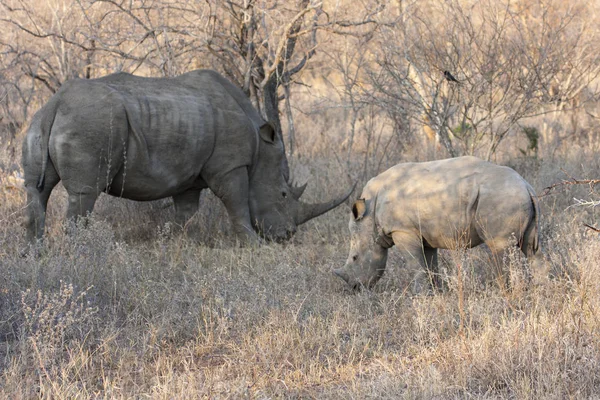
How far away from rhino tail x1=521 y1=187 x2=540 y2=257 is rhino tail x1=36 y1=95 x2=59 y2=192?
13.1 feet

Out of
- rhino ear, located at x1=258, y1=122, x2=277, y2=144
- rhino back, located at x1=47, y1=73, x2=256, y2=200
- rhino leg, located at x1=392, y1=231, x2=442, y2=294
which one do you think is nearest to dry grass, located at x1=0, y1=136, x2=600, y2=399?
rhino leg, located at x1=392, y1=231, x2=442, y2=294

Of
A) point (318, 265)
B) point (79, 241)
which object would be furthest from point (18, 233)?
point (318, 265)

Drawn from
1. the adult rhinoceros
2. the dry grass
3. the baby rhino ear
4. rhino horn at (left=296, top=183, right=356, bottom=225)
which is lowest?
the dry grass

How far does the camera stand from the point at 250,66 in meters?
8.31

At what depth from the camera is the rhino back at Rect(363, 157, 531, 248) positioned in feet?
16.7

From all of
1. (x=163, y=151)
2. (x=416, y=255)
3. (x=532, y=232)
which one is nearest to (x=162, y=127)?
(x=163, y=151)

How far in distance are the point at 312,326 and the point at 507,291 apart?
4.60 ft

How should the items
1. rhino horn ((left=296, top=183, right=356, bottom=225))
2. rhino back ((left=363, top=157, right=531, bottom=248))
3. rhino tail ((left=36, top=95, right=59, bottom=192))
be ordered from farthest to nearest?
rhino horn ((left=296, top=183, right=356, bottom=225)) → rhino tail ((left=36, top=95, right=59, bottom=192)) → rhino back ((left=363, top=157, right=531, bottom=248))

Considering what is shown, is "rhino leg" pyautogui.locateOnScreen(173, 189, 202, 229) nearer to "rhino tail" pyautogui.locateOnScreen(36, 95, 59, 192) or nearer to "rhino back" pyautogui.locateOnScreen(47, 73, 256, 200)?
"rhino back" pyautogui.locateOnScreen(47, 73, 256, 200)

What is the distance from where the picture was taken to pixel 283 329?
185 inches

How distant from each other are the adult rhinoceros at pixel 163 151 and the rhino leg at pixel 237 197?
0.03 ft

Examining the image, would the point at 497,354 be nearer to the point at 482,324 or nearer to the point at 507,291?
the point at 482,324

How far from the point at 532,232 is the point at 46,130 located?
13.4 ft

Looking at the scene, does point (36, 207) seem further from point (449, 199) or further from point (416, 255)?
point (449, 199)
